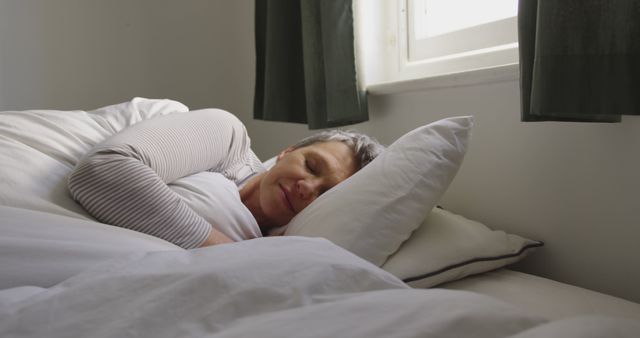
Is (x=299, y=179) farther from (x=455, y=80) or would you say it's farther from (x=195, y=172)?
(x=455, y=80)

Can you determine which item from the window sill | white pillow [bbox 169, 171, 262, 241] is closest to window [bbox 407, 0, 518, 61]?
the window sill

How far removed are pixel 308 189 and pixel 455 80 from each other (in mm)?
457

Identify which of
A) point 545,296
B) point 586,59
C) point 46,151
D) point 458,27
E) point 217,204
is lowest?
point 545,296

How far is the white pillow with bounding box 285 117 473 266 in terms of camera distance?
962 mm

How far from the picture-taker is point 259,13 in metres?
2.01

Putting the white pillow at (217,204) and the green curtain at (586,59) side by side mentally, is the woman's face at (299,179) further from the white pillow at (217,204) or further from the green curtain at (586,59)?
the green curtain at (586,59)

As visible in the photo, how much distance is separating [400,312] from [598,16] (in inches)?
24.5

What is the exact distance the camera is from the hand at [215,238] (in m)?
0.98

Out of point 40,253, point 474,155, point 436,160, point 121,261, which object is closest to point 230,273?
point 121,261

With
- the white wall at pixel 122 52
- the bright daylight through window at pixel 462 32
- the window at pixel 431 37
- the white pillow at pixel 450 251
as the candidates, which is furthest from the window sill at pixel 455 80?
the white wall at pixel 122 52

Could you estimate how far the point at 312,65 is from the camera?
1.64m

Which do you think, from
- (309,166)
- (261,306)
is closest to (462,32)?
(309,166)

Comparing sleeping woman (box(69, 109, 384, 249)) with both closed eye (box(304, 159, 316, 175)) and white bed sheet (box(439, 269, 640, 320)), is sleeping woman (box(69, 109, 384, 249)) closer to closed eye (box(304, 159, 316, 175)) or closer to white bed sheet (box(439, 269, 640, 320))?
closed eye (box(304, 159, 316, 175))

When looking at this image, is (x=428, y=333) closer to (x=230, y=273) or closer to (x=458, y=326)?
(x=458, y=326)
